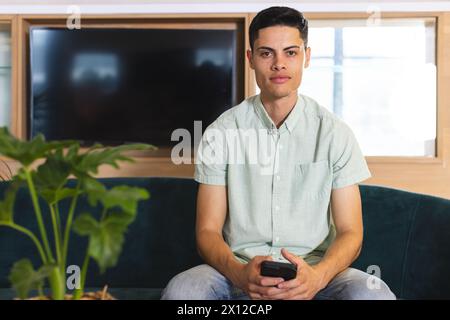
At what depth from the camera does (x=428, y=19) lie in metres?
2.93

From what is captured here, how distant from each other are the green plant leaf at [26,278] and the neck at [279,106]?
910 mm

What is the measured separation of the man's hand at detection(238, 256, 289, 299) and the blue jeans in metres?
0.11

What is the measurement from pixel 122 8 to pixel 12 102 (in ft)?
2.42

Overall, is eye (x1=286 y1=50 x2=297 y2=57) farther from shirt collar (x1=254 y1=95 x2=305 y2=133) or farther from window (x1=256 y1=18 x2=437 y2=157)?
window (x1=256 y1=18 x2=437 y2=157)

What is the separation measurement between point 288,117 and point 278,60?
15cm

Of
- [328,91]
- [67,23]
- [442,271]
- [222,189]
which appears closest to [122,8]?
[67,23]

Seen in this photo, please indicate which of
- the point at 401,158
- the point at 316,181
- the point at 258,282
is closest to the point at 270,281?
the point at 258,282

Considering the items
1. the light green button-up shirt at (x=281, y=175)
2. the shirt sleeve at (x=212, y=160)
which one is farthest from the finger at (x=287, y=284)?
the shirt sleeve at (x=212, y=160)

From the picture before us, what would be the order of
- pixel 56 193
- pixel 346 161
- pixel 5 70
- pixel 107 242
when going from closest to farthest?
pixel 107 242 < pixel 56 193 < pixel 346 161 < pixel 5 70

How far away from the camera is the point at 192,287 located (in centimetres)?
135

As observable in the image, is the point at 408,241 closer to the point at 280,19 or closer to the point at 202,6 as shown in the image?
the point at 280,19

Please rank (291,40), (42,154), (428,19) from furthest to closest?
(428,19), (291,40), (42,154)
